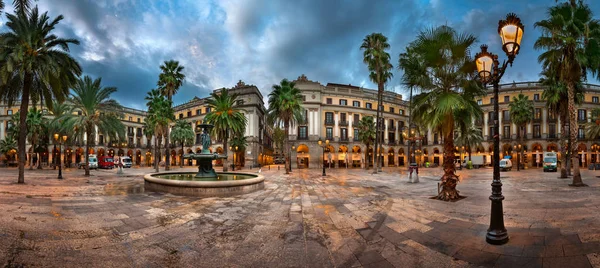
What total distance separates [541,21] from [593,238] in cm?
1708

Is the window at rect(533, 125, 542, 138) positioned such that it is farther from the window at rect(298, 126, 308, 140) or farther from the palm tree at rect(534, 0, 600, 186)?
the palm tree at rect(534, 0, 600, 186)

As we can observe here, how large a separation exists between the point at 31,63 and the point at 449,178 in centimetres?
2341

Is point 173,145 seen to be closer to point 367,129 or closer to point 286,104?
point 286,104

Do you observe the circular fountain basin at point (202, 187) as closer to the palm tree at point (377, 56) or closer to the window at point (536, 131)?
the palm tree at point (377, 56)

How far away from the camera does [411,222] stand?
25.1 feet

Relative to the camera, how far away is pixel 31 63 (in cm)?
1597

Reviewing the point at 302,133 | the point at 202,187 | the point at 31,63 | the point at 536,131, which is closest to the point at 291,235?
the point at 202,187

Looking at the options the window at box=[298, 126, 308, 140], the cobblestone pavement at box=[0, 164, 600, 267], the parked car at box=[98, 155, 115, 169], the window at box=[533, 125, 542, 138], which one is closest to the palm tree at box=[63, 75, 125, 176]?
the parked car at box=[98, 155, 115, 169]

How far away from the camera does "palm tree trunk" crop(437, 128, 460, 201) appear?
11242 millimetres

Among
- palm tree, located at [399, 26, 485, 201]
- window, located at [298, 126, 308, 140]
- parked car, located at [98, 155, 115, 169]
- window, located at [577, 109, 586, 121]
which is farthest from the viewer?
window, located at [577, 109, 586, 121]

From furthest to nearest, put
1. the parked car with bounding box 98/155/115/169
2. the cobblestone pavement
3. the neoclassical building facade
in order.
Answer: the neoclassical building facade, the parked car with bounding box 98/155/115/169, the cobblestone pavement

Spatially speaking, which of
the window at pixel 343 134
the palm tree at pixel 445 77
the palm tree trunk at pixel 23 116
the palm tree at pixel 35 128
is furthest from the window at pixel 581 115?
the palm tree at pixel 35 128

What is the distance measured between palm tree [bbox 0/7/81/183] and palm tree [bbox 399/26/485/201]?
20.4 m

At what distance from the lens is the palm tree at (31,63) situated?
1564 cm
